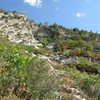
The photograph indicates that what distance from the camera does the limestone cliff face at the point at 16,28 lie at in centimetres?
2527

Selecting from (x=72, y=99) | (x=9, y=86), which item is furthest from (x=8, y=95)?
(x=72, y=99)

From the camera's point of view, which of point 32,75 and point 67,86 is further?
point 67,86

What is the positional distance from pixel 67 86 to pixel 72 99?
4.04 feet

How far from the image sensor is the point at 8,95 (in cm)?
680

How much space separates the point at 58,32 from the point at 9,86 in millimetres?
25990

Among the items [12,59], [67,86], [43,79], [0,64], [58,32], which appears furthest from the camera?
[58,32]

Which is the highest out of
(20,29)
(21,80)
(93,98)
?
(20,29)

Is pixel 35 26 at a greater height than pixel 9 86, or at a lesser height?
greater

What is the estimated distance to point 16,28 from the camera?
27203 mm

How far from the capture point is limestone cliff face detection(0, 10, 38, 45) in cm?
2527

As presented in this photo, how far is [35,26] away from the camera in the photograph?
3328 cm

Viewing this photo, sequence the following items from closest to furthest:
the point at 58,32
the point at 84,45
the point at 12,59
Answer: the point at 12,59 → the point at 84,45 → the point at 58,32

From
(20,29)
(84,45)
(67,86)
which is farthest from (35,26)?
(67,86)

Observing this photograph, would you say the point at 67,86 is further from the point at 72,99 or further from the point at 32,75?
the point at 32,75
